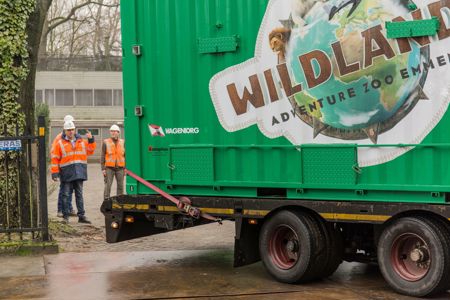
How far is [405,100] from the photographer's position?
683cm

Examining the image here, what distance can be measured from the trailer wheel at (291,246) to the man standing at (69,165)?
566cm

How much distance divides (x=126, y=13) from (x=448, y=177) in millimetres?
4207

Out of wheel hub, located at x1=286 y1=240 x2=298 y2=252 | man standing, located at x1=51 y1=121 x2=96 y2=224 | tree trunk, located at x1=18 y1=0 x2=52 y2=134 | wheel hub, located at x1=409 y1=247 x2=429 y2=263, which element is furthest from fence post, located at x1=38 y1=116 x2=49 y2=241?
wheel hub, located at x1=409 y1=247 x2=429 y2=263

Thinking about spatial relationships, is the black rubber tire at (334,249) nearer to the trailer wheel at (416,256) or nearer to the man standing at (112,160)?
the trailer wheel at (416,256)

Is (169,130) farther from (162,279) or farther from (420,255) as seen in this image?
(420,255)

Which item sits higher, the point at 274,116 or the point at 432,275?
the point at 274,116

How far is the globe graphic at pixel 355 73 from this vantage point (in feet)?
22.5

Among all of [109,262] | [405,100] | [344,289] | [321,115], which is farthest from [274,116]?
[109,262]

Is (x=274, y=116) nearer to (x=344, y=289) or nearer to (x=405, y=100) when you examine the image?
(x=405, y=100)

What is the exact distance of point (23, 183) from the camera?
33.8 feet

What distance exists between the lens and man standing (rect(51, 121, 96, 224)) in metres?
12.7

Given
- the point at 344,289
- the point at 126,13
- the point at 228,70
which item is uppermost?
the point at 126,13

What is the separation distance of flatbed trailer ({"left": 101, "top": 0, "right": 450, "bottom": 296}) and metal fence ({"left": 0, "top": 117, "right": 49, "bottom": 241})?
1.24m

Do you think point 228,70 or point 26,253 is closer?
point 228,70
